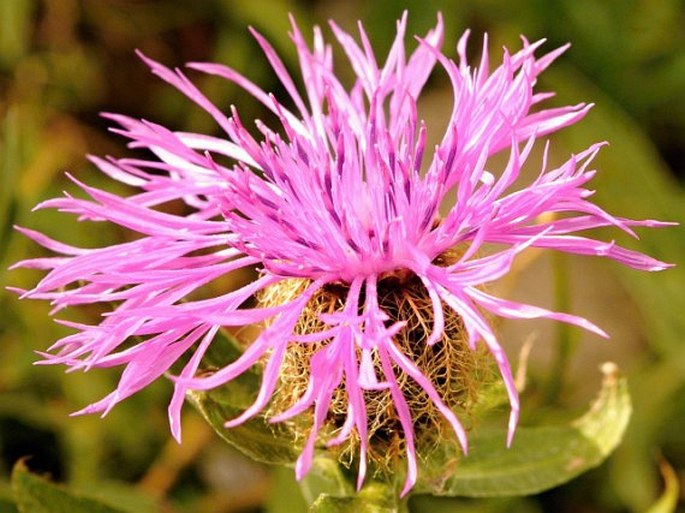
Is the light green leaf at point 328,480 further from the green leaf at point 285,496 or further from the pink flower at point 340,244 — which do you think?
the green leaf at point 285,496

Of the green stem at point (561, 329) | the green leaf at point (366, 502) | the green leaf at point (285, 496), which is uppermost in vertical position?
the green stem at point (561, 329)

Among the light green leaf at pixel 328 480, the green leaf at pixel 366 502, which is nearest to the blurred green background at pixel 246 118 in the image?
the light green leaf at pixel 328 480

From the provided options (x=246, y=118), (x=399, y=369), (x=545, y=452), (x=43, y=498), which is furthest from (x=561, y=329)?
(x=246, y=118)

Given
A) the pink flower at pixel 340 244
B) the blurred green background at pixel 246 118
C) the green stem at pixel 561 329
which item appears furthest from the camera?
the blurred green background at pixel 246 118

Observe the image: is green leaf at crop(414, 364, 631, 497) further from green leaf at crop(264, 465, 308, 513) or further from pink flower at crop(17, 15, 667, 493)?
green leaf at crop(264, 465, 308, 513)

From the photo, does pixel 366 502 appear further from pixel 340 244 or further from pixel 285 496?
pixel 285 496

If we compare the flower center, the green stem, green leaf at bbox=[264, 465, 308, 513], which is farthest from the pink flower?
green leaf at bbox=[264, 465, 308, 513]
